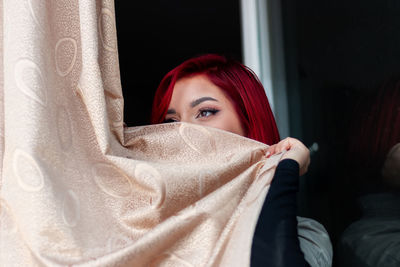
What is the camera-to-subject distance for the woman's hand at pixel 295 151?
988 millimetres

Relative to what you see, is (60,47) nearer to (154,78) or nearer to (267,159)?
(267,159)

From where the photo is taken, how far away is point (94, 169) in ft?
2.94

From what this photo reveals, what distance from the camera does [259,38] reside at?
1921mm

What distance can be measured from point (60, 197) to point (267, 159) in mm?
450

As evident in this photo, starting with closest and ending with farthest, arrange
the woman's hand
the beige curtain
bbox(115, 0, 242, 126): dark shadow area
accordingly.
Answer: the beige curtain, the woman's hand, bbox(115, 0, 242, 126): dark shadow area

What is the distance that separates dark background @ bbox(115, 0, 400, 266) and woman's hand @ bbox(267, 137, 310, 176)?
360 millimetres

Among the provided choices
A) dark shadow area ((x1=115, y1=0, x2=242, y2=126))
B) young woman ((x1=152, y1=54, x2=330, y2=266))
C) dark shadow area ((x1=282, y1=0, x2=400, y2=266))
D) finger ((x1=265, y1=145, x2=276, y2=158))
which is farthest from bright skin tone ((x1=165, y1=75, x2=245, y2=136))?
dark shadow area ((x1=115, y1=0, x2=242, y2=126))

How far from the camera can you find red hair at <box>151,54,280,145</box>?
130 centimetres

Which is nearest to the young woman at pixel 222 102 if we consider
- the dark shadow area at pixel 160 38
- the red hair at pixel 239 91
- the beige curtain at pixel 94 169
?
the red hair at pixel 239 91

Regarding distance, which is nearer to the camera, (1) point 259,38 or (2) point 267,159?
(2) point 267,159

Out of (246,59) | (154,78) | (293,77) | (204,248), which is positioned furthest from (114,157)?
(154,78)

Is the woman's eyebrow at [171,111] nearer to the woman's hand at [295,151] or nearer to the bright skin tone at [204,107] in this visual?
the bright skin tone at [204,107]

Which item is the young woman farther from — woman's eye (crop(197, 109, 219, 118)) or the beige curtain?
the beige curtain

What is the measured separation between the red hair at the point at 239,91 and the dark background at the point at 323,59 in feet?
0.87
